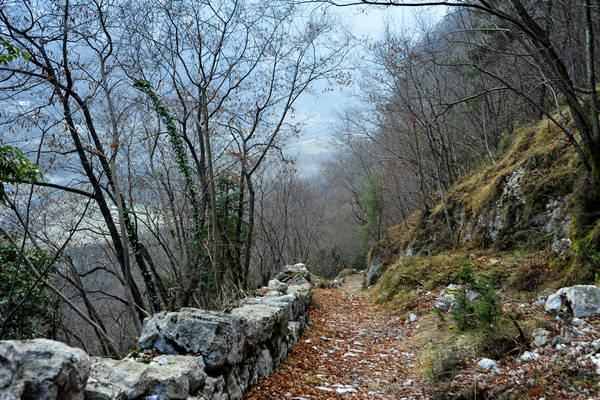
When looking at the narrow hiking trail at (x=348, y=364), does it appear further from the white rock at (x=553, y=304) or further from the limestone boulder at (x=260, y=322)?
the white rock at (x=553, y=304)

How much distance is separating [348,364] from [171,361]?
2.92 meters

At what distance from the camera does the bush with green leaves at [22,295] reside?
8.79 metres

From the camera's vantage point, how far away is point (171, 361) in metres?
2.80

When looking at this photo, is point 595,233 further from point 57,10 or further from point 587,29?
point 57,10

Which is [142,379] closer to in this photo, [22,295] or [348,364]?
[348,364]

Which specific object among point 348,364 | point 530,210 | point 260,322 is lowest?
point 348,364

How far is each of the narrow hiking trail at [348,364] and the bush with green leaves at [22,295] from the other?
771cm

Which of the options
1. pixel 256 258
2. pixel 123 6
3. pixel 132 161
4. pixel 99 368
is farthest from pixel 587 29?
pixel 256 258

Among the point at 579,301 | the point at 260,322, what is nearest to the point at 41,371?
the point at 260,322

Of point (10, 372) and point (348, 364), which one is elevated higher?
point (10, 372)

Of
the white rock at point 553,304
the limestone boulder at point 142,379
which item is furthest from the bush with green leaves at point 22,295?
the white rock at point 553,304

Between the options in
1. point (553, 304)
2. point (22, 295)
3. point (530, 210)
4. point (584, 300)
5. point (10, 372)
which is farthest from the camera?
point (22, 295)

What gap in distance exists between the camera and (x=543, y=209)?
239 inches

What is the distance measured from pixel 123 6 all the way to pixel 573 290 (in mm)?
10050
